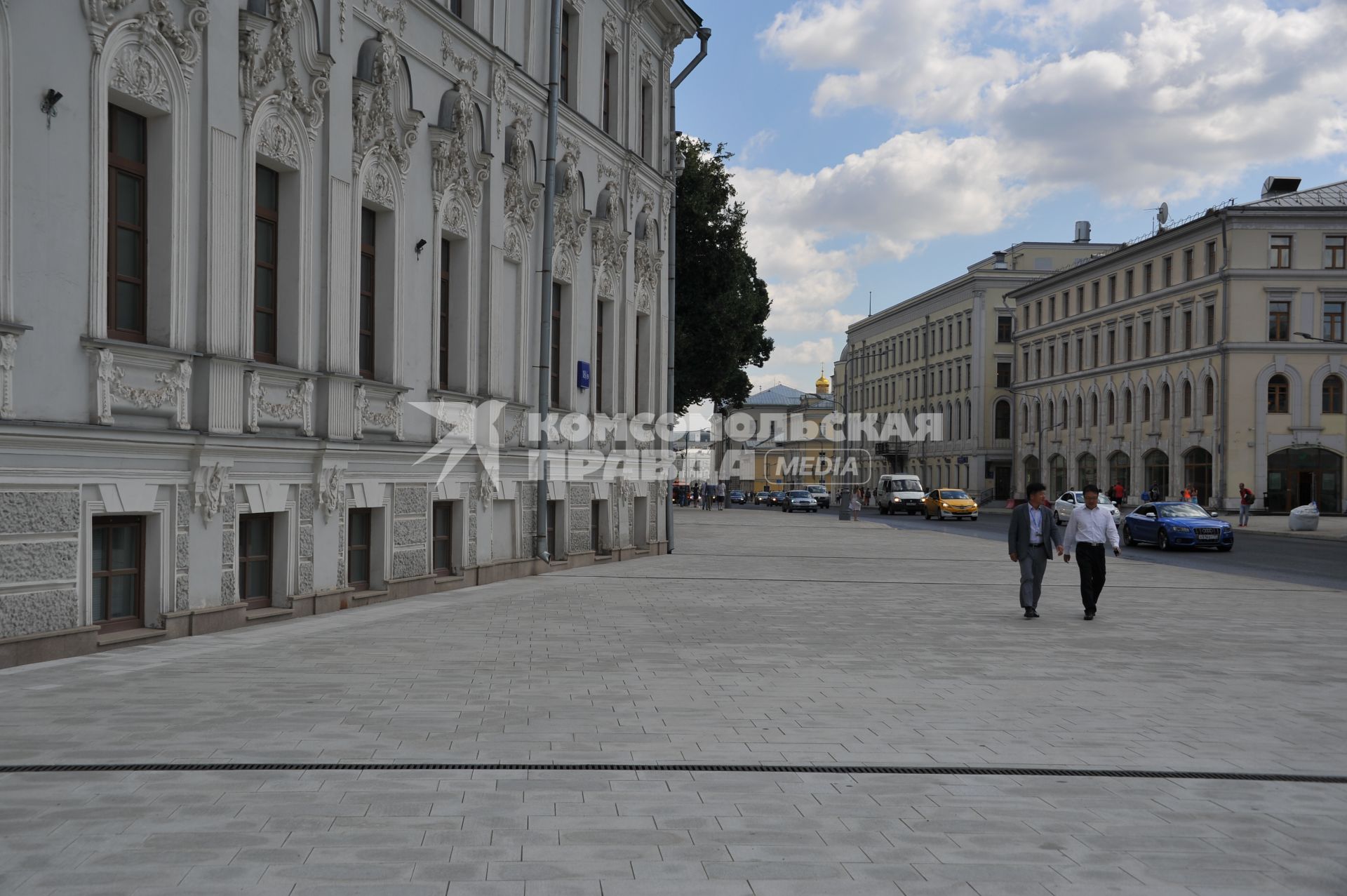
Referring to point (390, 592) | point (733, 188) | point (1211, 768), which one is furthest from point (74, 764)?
point (733, 188)

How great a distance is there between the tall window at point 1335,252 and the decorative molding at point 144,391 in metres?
61.5

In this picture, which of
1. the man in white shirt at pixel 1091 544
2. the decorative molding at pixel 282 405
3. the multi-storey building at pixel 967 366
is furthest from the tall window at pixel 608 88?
the multi-storey building at pixel 967 366

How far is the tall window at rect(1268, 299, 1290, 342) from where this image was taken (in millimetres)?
61156

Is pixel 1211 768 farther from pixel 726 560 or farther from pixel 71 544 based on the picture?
pixel 726 560

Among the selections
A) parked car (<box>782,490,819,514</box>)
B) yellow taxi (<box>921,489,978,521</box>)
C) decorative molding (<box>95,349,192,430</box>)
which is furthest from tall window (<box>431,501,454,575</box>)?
parked car (<box>782,490,819,514</box>)

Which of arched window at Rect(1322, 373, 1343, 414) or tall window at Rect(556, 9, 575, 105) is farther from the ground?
tall window at Rect(556, 9, 575, 105)

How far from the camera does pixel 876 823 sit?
5.81 m

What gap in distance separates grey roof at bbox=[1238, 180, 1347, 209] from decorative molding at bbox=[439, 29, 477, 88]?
52.3 metres

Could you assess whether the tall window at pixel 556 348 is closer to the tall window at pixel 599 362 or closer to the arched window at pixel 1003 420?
the tall window at pixel 599 362

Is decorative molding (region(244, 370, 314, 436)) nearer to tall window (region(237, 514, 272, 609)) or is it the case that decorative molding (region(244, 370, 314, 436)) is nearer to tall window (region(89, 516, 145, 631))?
tall window (region(237, 514, 272, 609))

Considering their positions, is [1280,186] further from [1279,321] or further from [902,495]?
[902,495]

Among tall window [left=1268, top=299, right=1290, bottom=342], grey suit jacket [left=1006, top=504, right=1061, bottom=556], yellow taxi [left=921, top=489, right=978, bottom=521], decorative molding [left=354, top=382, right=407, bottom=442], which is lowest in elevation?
→ yellow taxi [left=921, top=489, right=978, bottom=521]

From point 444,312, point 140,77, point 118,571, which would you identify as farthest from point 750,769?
point 444,312

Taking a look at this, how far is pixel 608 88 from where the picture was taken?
2556cm
